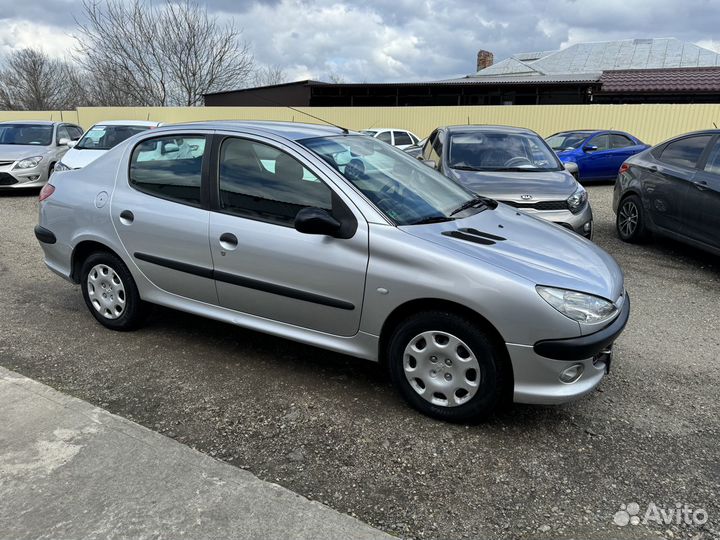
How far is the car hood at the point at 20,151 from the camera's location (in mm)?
11180

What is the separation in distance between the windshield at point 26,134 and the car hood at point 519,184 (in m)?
9.94

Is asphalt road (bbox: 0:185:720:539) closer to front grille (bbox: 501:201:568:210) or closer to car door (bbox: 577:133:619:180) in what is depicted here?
front grille (bbox: 501:201:568:210)

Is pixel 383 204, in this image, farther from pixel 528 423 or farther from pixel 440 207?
pixel 528 423

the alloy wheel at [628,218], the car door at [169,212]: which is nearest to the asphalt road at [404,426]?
the car door at [169,212]

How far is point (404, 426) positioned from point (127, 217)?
8.10 feet

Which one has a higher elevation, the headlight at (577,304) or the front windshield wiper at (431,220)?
the front windshield wiper at (431,220)

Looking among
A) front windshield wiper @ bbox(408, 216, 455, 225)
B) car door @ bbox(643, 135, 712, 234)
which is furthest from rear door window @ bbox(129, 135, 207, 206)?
car door @ bbox(643, 135, 712, 234)

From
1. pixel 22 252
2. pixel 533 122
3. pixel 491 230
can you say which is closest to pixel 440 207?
pixel 491 230

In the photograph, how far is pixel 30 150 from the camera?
11.5 metres

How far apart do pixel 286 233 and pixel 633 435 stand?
7.49ft

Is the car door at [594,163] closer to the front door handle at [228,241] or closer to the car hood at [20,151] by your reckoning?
the front door handle at [228,241]

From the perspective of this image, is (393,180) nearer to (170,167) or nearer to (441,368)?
(441,368)

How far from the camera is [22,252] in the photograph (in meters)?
6.98

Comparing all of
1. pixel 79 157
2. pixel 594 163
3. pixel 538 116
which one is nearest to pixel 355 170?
pixel 79 157
